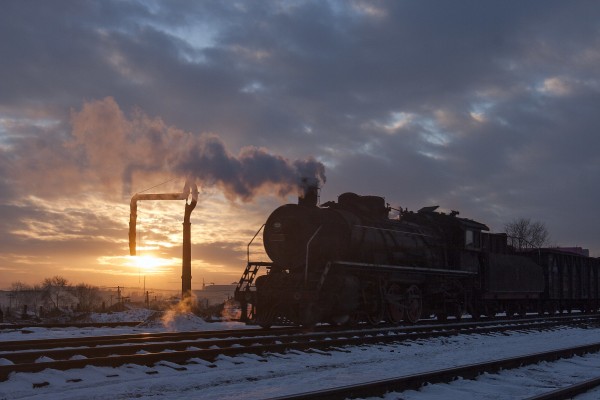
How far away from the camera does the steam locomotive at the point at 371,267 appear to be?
16.6 meters

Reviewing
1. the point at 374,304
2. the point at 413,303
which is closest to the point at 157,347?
the point at 374,304

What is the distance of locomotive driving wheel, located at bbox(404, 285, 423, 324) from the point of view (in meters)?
19.4

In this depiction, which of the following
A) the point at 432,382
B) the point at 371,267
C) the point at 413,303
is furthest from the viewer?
the point at 413,303

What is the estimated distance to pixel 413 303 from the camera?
1983 cm

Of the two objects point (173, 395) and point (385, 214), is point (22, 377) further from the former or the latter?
point (385, 214)

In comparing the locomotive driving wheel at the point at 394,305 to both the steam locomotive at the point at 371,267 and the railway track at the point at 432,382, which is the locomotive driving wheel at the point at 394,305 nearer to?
the steam locomotive at the point at 371,267

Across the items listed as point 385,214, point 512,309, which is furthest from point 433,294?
point 512,309

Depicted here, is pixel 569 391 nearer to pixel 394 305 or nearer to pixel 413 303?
pixel 394 305

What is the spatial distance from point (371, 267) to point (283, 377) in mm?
8658

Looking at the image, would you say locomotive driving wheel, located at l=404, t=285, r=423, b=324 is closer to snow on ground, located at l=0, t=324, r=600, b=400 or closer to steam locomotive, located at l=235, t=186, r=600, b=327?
steam locomotive, located at l=235, t=186, r=600, b=327

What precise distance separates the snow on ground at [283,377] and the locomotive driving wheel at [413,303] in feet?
20.2

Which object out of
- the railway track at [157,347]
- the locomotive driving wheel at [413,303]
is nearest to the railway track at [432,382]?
the railway track at [157,347]

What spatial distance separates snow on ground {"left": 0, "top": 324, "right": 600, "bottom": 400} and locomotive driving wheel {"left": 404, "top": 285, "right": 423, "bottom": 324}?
6167 mm

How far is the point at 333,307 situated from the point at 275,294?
1.65 m
